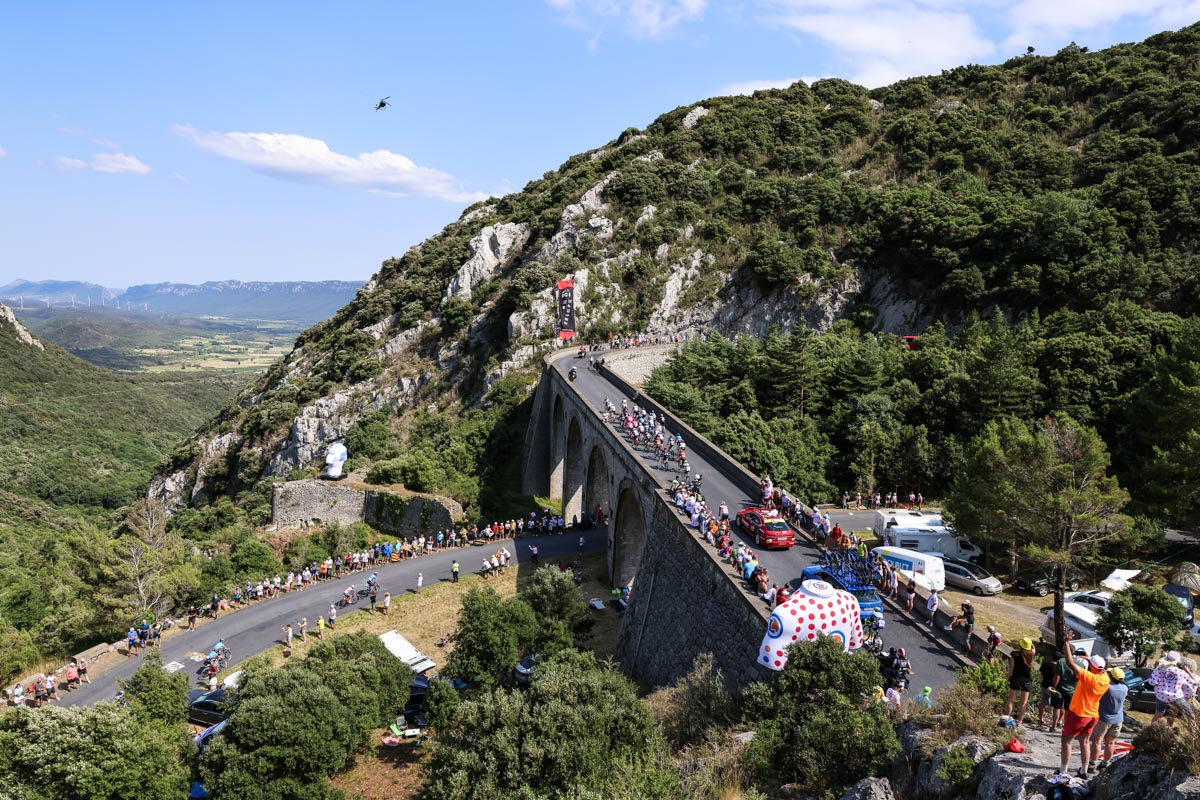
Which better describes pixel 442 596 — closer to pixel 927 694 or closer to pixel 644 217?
pixel 927 694

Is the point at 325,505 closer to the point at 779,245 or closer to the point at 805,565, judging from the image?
the point at 805,565

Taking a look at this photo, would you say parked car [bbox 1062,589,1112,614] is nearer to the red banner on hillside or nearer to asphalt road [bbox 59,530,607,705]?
asphalt road [bbox 59,530,607,705]

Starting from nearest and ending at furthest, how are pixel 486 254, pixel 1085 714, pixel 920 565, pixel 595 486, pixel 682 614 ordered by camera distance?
pixel 1085 714 < pixel 682 614 < pixel 920 565 < pixel 595 486 < pixel 486 254

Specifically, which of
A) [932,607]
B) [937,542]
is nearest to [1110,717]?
[932,607]

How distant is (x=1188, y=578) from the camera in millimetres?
20984

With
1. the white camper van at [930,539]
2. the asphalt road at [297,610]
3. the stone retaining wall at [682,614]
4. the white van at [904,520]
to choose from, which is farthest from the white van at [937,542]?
the asphalt road at [297,610]

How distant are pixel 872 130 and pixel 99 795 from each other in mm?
84071

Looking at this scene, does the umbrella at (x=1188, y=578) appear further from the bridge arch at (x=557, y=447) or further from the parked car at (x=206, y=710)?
the bridge arch at (x=557, y=447)

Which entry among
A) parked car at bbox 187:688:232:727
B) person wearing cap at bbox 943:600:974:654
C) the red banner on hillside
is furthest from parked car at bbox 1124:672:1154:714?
the red banner on hillside

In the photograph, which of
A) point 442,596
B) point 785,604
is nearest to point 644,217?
point 442,596

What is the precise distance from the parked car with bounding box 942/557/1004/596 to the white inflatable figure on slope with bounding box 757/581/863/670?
12.7 meters

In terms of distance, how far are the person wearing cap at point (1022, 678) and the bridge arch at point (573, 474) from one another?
29.0m

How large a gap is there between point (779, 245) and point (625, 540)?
1628 inches

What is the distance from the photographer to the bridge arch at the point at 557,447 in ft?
148
